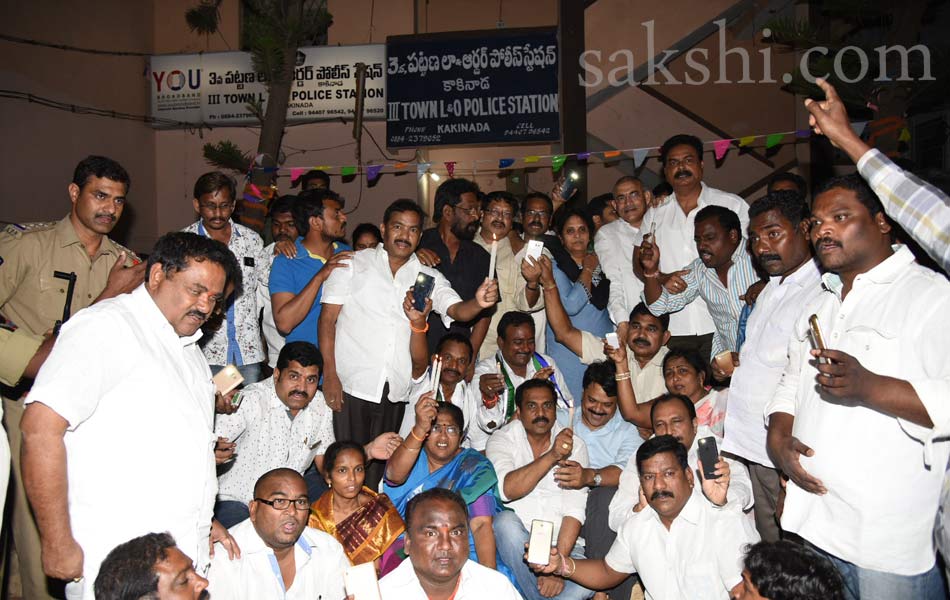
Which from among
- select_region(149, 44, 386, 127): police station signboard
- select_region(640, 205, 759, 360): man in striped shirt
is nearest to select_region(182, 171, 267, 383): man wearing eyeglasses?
select_region(640, 205, 759, 360): man in striped shirt

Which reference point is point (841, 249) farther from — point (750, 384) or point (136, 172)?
point (136, 172)

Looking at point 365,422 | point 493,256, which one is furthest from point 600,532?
point 493,256

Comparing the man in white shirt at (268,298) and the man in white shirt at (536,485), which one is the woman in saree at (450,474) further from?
the man in white shirt at (268,298)

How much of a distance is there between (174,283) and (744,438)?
2.62 metres

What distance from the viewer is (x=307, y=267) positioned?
5.13 meters

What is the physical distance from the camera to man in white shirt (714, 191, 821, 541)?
11.8 ft

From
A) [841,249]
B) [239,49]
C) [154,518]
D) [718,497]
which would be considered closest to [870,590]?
[718,497]

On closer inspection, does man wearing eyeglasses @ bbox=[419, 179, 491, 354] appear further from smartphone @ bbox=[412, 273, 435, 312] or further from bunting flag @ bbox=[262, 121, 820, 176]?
bunting flag @ bbox=[262, 121, 820, 176]

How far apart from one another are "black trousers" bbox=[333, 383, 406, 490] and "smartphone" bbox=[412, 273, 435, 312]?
57 cm

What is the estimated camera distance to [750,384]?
3.70 metres

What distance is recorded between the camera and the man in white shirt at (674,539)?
352cm

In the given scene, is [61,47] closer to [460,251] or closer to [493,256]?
[460,251]

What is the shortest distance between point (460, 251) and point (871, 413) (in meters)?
3.33

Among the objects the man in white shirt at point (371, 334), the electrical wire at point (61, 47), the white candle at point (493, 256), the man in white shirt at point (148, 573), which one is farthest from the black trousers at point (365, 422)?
the electrical wire at point (61, 47)
